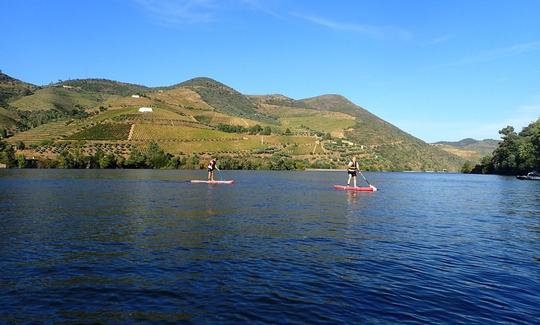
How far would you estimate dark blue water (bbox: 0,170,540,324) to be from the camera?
12.9 metres

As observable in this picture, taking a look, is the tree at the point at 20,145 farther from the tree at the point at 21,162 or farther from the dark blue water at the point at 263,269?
the dark blue water at the point at 263,269

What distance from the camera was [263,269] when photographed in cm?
1748

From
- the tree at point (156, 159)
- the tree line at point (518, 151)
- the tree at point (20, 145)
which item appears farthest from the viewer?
the tree at point (20, 145)

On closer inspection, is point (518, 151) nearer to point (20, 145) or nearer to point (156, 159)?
point (156, 159)

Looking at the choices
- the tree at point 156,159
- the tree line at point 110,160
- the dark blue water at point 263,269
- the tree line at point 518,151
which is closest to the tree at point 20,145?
the tree line at point 110,160

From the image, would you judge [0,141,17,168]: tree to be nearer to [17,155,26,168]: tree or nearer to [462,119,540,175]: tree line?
[17,155,26,168]: tree

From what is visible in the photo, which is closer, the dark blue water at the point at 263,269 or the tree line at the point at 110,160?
the dark blue water at the point at 263,269

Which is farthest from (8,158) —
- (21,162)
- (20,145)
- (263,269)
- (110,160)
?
(263,269)

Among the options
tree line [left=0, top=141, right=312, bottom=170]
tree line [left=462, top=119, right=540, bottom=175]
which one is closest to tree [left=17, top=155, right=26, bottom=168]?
tree line [left=0, top=141, right=312, bottom=170]

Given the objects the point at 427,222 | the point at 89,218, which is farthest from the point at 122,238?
the point at 427,222

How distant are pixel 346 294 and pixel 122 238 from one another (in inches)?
533

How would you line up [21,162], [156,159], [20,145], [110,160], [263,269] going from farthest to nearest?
[20,145] → [156,159] → [110,160] → [21,162] → [263,269]

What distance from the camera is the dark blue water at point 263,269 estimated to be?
12891 mm

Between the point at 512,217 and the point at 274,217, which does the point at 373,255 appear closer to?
the point at 274,217
